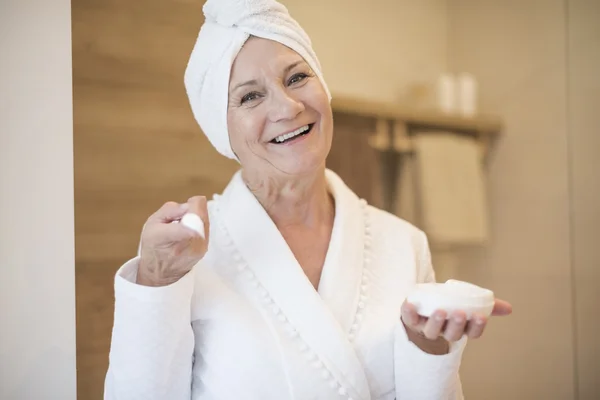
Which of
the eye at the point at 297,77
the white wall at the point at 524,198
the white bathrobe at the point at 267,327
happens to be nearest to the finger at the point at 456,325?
the white bathrobe at the point at 267,327

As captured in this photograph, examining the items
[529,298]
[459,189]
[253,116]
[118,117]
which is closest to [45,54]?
[118,117]

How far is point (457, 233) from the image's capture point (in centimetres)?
162

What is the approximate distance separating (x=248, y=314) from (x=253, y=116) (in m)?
0.32

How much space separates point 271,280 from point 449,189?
89 centimetres

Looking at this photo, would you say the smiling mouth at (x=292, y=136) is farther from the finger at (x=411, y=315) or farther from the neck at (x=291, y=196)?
the finger at (x=411, y=315)

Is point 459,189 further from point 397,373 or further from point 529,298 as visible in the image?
point 397,373

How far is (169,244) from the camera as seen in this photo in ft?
2.34

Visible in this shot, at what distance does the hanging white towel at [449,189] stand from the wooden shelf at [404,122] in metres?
0.03

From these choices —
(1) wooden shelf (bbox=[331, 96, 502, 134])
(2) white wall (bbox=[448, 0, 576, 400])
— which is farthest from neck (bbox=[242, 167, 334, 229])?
(2) white wall (bbox=[448, 0, 576, 400])

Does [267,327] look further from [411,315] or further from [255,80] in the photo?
[255,80]

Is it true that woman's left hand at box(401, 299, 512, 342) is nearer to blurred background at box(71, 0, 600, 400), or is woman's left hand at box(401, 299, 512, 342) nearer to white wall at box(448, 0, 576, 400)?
blurred background at box(71, 0, 600, 400)

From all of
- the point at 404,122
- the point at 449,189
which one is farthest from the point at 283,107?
the point at 449,189

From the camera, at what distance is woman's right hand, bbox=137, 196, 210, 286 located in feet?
2.30

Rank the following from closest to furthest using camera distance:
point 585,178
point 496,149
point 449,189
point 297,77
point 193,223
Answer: point 193,223, point 297,77, point 585,178, point 449,189, point 496,149
